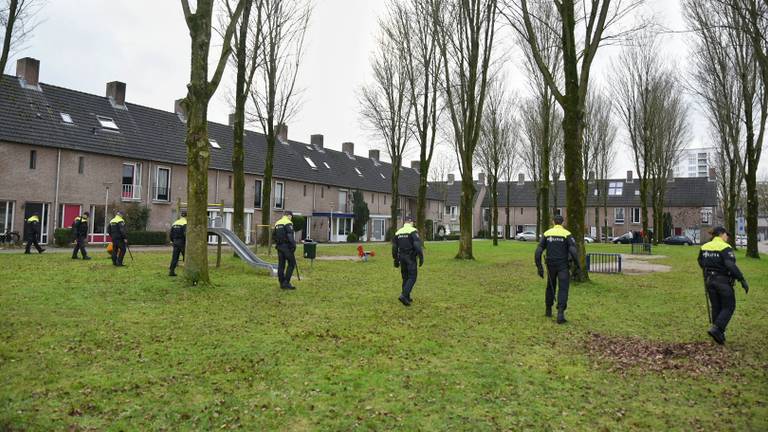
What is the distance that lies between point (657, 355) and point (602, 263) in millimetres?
12724

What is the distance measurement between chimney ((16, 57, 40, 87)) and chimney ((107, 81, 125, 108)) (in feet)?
14.2

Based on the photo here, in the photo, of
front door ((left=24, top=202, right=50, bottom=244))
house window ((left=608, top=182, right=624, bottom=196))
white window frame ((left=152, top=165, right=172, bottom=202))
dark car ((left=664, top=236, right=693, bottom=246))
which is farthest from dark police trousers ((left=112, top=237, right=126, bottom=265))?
house window ((left=608, top=182, right=624, bottom=196))

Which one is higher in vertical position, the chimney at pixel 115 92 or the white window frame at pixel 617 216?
Answer: the chimney at pixel 115 92

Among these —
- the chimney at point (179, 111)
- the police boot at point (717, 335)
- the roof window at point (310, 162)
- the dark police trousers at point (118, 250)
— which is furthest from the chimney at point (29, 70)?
the police boot at point (717, 335)

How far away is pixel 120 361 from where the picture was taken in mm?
5738

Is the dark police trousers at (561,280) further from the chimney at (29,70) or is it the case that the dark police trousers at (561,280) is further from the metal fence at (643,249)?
the chimney at (29,70)

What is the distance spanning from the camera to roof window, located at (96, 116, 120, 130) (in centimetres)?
2955

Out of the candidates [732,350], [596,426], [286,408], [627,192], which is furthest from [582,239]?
[627,192]

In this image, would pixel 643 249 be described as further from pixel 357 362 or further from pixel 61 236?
pixel 61 236

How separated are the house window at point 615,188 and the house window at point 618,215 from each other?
2.20 m

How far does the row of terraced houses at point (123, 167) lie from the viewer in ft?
81.9

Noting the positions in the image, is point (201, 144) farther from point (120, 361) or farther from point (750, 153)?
point (750, 153)

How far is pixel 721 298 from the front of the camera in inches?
290

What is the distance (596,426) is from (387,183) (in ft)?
164
